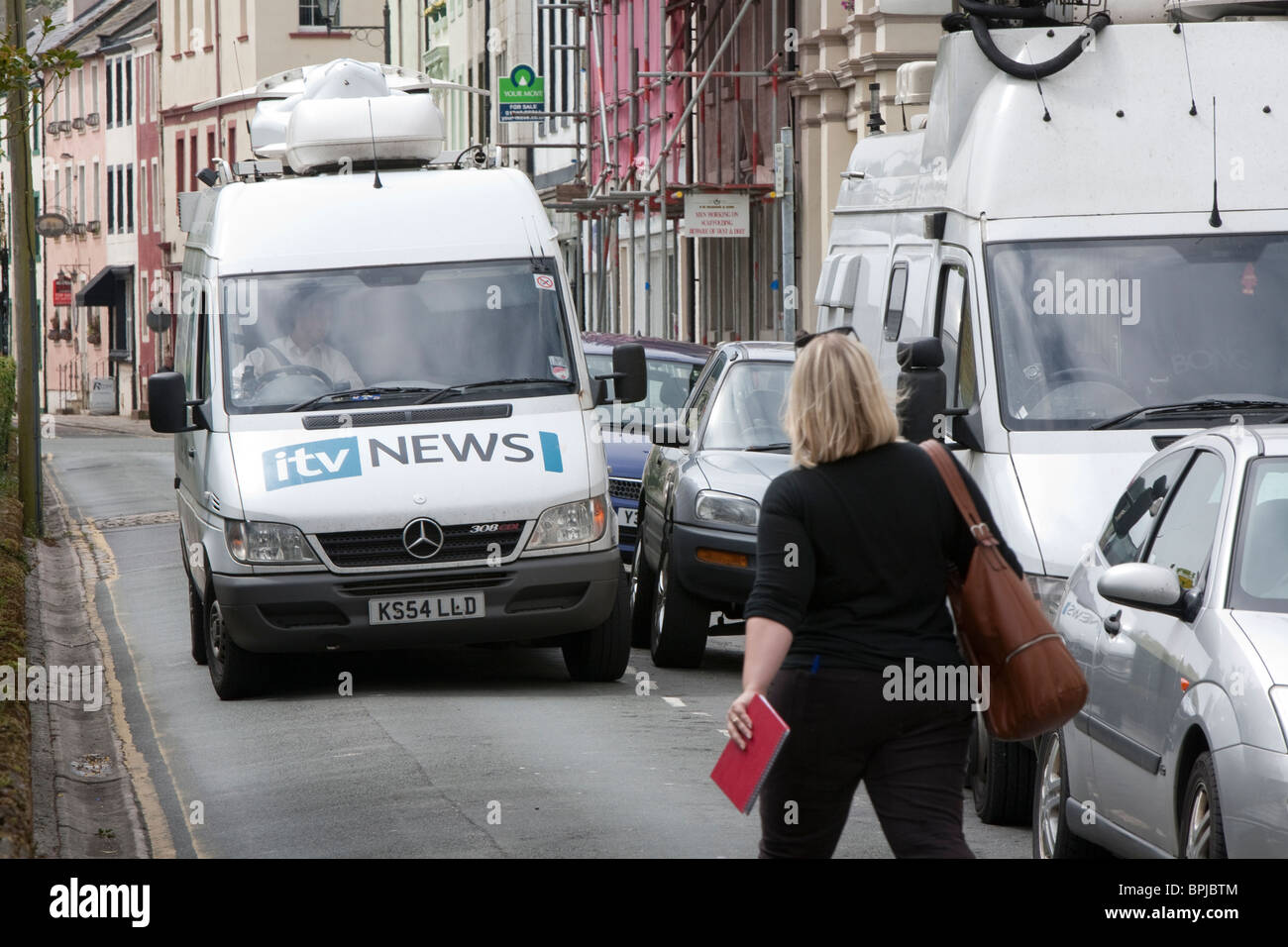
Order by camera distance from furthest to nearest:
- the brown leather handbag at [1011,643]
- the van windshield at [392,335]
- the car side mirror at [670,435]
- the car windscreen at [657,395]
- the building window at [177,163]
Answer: the building window at [177,163] → the car windscreen at [657,395] → the car side mirror at [670,435] → the van windshield at [392,335] → the brown leather handbag at [1011,643]

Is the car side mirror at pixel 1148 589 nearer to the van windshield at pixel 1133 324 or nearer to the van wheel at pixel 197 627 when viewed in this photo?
the van windshield at pixel 1133 324

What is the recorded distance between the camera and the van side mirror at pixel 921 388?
1029 centimetres

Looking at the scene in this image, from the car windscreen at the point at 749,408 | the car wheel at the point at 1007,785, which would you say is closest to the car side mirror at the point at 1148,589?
the car wheel at the point at 1007,785

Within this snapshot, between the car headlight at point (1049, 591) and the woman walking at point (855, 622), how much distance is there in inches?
132

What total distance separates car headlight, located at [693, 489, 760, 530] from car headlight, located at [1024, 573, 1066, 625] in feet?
14.1

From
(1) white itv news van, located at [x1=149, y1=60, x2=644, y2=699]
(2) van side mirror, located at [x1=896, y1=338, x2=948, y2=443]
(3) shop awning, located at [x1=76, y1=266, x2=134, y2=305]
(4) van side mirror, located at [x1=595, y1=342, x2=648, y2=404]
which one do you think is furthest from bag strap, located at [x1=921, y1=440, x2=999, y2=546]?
(3) shop awning, located at [x1=76, y1=266, x2=134, y2=305]

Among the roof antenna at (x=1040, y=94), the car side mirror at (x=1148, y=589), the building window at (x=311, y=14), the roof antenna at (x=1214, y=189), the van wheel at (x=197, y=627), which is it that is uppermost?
the building window at (x=311, y=14)

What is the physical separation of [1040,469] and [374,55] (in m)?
70.0

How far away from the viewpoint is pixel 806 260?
31.1 metres

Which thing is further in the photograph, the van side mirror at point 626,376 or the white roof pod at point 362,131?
the white roof pod at point 362,131

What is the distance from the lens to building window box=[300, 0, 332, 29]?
68625 millimetres

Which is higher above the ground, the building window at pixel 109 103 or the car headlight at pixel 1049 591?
the building window at pixel 109 103

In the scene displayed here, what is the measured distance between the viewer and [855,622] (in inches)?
230

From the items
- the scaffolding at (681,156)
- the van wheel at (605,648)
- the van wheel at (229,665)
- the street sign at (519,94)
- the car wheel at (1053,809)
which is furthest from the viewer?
the street sign at (519,94)
